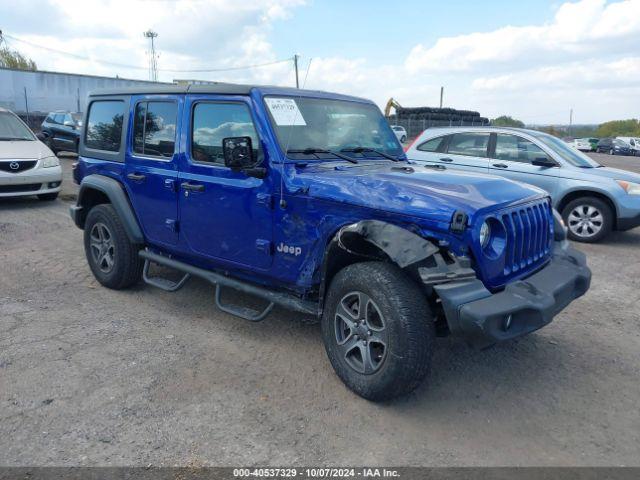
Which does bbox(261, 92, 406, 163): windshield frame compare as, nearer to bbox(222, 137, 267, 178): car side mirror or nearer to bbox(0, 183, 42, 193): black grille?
bbox(222, 137, 267, 178): car side mirror

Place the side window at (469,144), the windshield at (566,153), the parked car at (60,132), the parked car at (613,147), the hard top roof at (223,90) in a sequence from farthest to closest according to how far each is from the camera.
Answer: the parked car at (613,147) < the parked car at (60,132) < the side window at (469,144) < the windshield at (566,153) < the hard top roof at (223,90)

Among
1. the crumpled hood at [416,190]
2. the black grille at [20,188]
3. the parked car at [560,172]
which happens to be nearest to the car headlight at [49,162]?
the black grille at [20,188]

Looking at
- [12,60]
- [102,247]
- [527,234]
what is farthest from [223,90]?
[12,60]

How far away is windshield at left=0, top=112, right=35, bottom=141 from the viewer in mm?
9711

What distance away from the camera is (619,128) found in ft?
240

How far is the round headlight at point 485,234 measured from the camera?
3110mm

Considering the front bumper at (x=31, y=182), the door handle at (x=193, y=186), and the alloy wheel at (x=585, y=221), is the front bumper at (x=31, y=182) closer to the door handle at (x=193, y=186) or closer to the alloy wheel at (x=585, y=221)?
the door handle at (x=193, y=186)

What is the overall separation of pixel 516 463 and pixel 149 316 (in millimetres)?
3221

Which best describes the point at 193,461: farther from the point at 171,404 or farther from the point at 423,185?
the point at 423,185

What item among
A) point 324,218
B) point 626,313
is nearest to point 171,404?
point 324,218

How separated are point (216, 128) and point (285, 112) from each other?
605mm

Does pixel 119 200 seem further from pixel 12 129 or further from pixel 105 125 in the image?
pixel 12 129

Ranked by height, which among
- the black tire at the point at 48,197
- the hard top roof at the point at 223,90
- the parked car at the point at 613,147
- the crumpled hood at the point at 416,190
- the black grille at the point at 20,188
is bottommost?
the black tire at the point at 48,197

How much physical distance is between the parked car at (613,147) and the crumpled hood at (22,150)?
40.3 m
